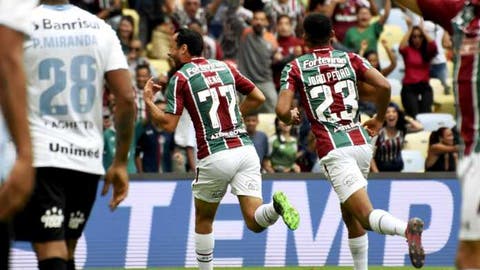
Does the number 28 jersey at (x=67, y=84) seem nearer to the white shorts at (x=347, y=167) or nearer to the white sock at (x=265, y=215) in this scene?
the white shorts at (x=347, y=167)

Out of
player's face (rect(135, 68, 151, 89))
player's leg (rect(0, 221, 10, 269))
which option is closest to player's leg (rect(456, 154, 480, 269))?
player's leg (rect(0, 221, 10, 269))

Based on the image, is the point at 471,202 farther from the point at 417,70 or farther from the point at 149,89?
the point at 417,70

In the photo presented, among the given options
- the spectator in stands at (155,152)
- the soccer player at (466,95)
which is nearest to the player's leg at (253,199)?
the soccer player at (466,95)

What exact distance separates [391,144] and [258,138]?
5.53 feet

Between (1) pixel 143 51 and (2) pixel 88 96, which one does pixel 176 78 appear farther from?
(1) pixel 143 51

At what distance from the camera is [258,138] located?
670 inches

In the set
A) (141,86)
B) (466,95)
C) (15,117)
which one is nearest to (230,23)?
(141,86)

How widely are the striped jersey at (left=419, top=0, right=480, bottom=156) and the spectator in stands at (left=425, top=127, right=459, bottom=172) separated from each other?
988 cm

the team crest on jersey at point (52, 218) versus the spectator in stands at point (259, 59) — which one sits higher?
the team crest on jersey at point (52, 218)

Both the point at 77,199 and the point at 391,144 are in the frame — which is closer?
the point at 77,199

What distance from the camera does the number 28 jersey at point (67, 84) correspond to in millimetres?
7547

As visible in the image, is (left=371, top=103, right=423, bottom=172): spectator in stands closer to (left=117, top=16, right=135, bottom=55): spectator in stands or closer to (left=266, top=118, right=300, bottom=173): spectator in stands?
(left=266, top=118, right=300, bottom=173): spectator in stands

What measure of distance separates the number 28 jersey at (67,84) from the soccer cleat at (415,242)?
11.4ft

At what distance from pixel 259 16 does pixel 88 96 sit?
11.8m
